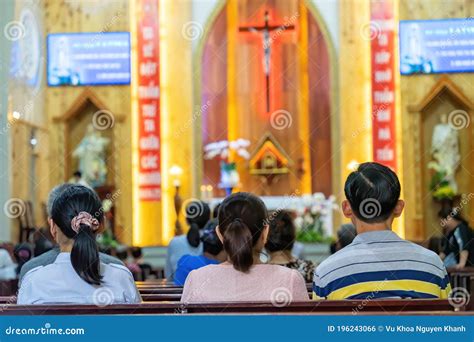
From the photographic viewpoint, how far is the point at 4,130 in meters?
9.78

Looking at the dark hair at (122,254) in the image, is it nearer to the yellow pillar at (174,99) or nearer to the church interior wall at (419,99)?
the yellow pillar at (174,99)

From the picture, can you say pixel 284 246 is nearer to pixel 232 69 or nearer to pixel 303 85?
pixel 303 85

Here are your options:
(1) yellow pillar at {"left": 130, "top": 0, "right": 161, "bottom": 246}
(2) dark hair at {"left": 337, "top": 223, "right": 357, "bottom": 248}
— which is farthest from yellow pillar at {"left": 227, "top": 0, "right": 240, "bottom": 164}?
(2) dark hair at {"left": 337, "top": 223, "right": 357, "bottom": 248}

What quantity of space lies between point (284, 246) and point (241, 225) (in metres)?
1.24

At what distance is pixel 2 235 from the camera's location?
9664mm

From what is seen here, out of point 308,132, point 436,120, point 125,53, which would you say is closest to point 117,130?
point 125,53

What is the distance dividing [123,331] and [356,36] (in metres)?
10.1

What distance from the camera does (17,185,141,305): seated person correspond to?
2.62 meters

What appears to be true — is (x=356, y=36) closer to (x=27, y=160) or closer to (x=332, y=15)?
(x=332, y=15)
